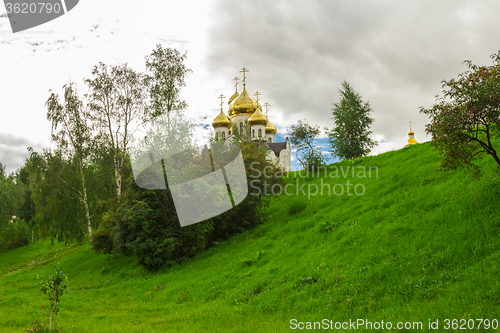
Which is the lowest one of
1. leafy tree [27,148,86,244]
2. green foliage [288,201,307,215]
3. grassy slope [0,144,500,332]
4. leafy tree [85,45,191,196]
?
grassy slope [0,144,500,332]

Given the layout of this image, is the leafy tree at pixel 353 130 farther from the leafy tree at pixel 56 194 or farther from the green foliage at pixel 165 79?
the leafy tree at pixel 56 194

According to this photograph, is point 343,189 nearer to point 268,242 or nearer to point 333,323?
point 268,242

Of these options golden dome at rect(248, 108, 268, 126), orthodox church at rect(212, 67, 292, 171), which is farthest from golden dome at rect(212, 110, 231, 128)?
golden dome at rect(248, 108, 268, 126)

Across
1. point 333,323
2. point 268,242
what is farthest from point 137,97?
point 333,323

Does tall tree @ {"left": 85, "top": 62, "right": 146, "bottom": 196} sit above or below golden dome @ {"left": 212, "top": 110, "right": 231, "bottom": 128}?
below

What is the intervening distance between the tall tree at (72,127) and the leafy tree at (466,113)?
2416cm

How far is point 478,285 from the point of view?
231 inches

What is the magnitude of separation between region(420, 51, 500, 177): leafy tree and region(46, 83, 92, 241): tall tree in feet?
79.3

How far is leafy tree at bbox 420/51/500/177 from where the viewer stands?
293 inches

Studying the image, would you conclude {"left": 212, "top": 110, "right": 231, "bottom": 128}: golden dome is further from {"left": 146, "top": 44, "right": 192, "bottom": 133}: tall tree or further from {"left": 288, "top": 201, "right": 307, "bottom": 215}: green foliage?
{"left": 288, "top": 201, "right": 307, "bottom": 215}: green foliage

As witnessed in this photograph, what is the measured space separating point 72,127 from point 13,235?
79.0 feet

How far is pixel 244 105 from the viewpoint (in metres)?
58.7

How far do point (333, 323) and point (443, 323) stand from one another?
199 centimetres

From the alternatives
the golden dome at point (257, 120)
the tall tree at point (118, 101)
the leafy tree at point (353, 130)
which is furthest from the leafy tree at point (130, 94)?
the golden dome at point (257, 120)
